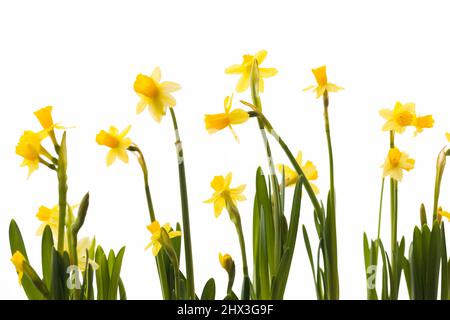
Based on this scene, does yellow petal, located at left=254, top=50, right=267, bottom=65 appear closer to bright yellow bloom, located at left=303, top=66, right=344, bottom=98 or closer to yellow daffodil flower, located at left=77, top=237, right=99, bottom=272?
bright yellow bloom, located at left=303, top=66, right=344, bottom=98

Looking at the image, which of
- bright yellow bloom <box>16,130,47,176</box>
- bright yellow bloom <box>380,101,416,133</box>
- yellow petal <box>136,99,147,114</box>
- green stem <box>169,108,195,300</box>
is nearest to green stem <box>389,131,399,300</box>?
bright yellow bloom <box>380,101,416,133</box>

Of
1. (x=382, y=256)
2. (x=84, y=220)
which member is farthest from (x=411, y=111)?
(x=84, y=220)

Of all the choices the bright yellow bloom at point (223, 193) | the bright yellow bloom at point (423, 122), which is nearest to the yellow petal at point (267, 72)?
the bright yellow bloom at point (223, 193)

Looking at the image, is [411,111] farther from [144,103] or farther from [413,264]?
[144,103]

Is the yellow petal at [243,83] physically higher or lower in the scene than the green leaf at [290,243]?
higher

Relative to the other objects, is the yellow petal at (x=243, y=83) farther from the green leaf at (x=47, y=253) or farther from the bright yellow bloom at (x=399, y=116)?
the green leaf at (x=47, y=253)

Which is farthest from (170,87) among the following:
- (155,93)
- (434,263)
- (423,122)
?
(434,263)
